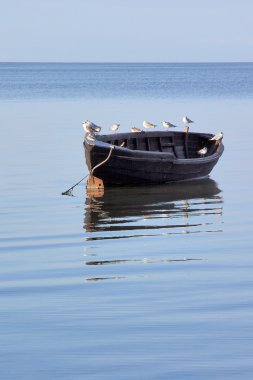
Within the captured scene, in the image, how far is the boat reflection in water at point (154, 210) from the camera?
50.5ft

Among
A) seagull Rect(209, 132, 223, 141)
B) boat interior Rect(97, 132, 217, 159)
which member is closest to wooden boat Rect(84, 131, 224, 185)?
boat interior Rect(97, 132, 217, 159)

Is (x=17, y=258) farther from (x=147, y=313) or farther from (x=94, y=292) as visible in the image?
(x=147, y=313)

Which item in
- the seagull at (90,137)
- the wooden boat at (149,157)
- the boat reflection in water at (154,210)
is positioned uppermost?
the seagull at (90,137)

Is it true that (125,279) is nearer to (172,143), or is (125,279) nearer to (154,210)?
(154,210)

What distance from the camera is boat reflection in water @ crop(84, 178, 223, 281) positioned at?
12.7 meters

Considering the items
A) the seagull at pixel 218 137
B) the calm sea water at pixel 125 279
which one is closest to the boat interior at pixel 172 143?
the seagull at pixel 218 137

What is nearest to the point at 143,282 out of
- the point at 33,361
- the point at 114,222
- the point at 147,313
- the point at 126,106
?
the point at 147,313

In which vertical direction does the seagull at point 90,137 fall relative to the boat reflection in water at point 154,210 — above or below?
above

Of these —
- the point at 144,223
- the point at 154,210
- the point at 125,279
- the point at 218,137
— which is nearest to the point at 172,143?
the point at 218,137

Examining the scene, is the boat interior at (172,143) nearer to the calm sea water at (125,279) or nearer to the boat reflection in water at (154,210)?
the calm sea water at (125,279)

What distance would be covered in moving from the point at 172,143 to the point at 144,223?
772 cm

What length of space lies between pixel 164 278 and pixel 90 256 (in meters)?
1.64

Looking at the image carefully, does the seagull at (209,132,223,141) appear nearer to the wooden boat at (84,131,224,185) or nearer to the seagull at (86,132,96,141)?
the wooden boat at (84,131,224,185)

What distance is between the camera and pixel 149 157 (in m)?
20.2
